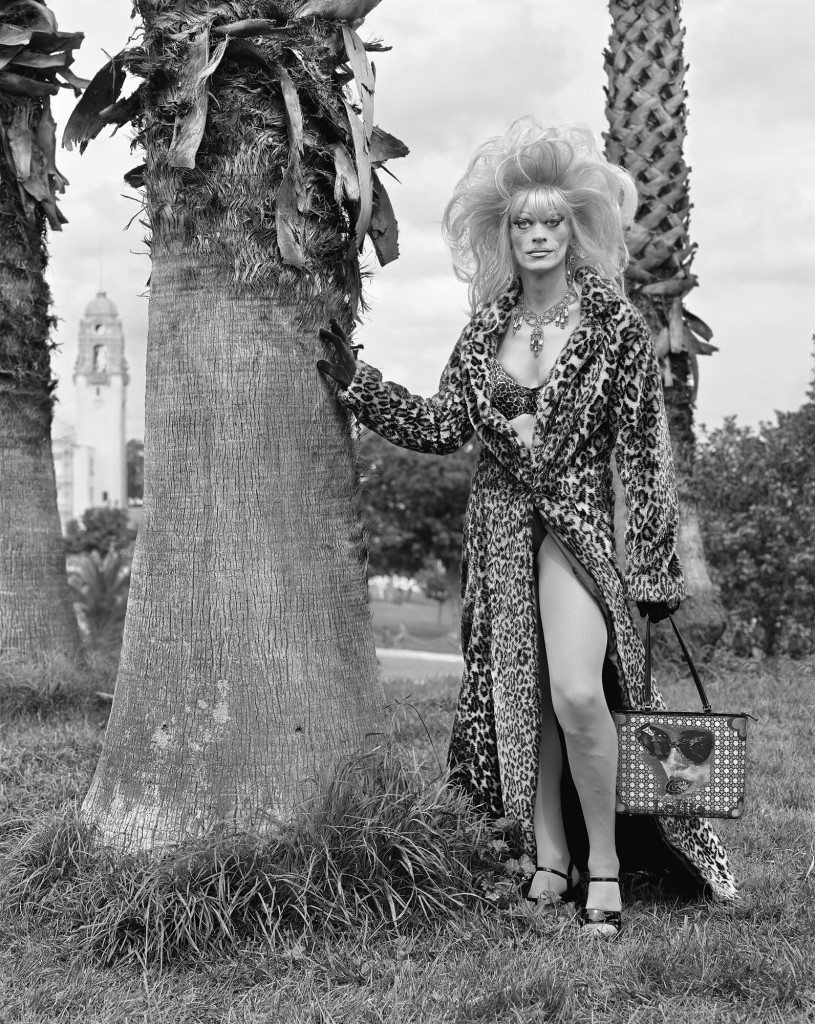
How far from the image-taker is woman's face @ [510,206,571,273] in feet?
12.1

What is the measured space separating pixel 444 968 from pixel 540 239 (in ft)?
7.42

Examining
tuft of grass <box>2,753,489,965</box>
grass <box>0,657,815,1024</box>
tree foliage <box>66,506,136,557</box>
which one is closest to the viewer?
grass <box>0,657,815,1024</box>

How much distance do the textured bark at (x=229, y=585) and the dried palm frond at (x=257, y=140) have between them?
0.15 meters

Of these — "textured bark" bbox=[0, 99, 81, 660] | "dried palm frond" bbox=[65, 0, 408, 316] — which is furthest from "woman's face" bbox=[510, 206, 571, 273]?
"textured bark" bbox=[0, 99, 81, 660]

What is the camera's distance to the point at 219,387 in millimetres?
3475

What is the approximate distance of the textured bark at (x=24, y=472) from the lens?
21.9 ft

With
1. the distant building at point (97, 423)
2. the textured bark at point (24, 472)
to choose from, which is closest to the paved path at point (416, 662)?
the textured bark at point (24, 472)

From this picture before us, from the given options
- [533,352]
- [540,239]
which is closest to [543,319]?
[533,352]

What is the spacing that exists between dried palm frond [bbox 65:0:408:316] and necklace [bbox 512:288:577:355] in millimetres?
635

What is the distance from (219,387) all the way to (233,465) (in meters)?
0.25

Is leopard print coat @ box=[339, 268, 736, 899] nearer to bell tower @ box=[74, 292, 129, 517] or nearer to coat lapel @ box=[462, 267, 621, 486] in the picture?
coat lapel @ box=[462, 267, 621, 486]

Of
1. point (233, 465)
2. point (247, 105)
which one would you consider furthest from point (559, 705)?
point (247, 105)

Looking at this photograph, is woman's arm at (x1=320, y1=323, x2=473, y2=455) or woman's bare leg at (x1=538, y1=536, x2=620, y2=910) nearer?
woman's bare leg at (x1=538, y1=536, x2=620, y2=910)

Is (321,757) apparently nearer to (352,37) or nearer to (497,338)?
(497,338)
